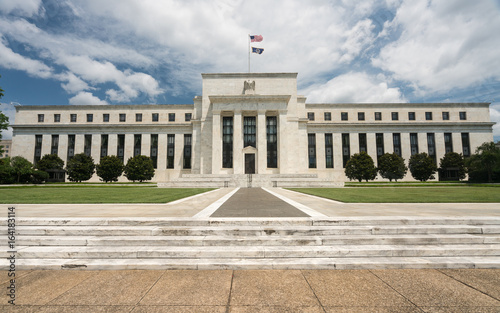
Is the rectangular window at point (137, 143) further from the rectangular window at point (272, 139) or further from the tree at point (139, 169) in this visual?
the rectangular window at point (272, 139)

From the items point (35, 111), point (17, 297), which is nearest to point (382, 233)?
point (17, 297)

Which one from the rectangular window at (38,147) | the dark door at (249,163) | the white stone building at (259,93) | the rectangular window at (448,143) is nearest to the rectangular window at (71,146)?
the white stone building at (259,93)

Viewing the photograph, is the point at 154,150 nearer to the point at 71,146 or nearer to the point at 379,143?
the point at 71,146

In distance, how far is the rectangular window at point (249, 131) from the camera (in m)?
48.0

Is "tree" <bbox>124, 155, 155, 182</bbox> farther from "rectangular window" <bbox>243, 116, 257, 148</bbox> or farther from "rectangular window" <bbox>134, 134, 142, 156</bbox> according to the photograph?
"rectangular window" <bbox>243, 116, 257, 148</bbox>

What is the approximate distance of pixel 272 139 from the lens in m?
48.1

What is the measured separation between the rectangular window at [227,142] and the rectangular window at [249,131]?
2901 mm

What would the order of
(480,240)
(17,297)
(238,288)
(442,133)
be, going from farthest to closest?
(442,133) → (480,240) → (238,288) → (17,297)

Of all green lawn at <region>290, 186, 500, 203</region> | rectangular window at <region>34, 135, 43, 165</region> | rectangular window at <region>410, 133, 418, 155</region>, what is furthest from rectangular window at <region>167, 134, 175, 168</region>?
rectangular window at <region>410, 133, 418, 155</region>

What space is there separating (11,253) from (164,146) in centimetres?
5352

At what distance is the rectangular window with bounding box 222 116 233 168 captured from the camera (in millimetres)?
47844

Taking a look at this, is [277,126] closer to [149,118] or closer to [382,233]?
[149,118]

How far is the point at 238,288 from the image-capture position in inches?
162

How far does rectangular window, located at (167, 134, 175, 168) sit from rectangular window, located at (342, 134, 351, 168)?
41088 millimetres
